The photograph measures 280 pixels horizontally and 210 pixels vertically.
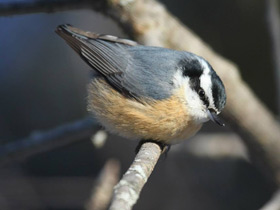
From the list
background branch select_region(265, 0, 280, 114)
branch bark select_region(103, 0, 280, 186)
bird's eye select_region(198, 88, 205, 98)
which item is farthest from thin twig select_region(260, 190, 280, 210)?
background branch select_region(265, 0, 280, 114)

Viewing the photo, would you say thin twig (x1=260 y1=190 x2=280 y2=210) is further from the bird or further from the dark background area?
the dark background area

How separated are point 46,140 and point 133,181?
144cm

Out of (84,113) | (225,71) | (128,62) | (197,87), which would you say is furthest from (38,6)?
(84,113)

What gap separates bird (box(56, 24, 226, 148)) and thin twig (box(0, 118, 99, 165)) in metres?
0.27

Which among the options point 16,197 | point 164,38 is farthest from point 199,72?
point 16,197

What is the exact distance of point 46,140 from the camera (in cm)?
316

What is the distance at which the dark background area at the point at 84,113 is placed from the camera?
418 centimetres

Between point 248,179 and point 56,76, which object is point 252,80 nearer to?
point 248,179

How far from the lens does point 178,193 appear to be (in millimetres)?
4438

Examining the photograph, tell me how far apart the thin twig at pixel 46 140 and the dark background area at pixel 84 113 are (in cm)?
60

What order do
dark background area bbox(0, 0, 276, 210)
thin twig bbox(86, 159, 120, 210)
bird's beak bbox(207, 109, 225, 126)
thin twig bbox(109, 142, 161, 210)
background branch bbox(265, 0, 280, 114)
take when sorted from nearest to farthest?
thin twig bbox(109, 142, 161, 210)
bird's beak bbox(207, 109, 225, 126)
thin twig bbox(86, 159, 120, 210)
background branch bbox(265, 0, 280, 114)
dark background area bbox(0, 0, 276, 210)

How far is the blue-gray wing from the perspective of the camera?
283 cm

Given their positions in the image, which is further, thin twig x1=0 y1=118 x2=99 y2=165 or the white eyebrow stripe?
thin twig x1=0 y1=118 x2=99 y2=165

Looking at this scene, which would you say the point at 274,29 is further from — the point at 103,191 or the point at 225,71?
the point at 103,191
